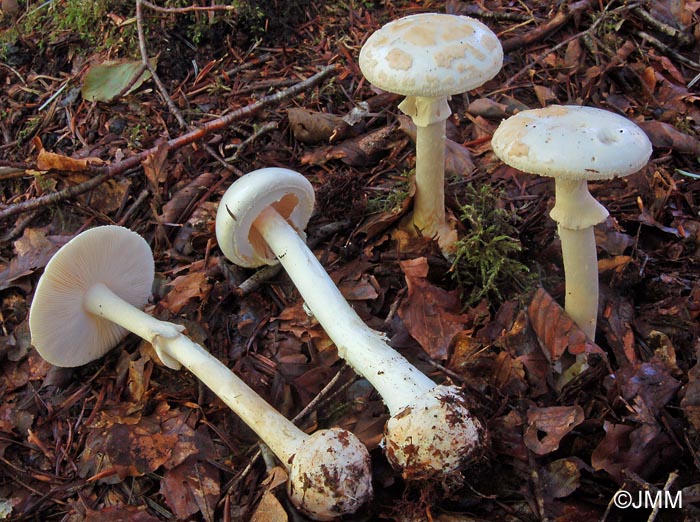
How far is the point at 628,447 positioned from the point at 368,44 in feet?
7.08

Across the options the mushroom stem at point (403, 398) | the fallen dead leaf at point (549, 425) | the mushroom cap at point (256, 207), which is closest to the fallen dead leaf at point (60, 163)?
the mushroom cap at point (256, 207)

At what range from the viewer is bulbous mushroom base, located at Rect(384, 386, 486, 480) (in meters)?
2.26

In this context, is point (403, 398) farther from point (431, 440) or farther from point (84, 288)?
point (84, 288)

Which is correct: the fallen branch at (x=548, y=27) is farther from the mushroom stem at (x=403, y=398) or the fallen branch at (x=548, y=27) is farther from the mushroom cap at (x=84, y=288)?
the mushroom cap at (x=84, y=288)

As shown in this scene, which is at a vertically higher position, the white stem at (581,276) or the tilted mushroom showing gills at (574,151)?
the tilted mushroom showing gills at (574,151)

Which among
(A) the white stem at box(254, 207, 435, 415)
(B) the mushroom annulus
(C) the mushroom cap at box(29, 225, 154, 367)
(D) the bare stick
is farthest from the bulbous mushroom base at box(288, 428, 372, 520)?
(D) the bare stick

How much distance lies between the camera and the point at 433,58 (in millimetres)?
2463

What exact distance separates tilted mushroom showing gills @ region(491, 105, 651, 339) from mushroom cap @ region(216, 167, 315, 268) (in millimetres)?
1175

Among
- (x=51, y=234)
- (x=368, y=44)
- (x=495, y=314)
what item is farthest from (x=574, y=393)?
(x=51, y=234)

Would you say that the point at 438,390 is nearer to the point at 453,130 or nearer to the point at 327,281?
the point at 327,281

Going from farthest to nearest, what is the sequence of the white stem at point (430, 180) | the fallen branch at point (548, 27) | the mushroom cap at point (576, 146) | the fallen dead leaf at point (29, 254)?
the fallen branch at point (548, 27), the fallen dead leaf at point (29, 254), the white stem at point (430, 180), the mushroom cap at point (576, 146)

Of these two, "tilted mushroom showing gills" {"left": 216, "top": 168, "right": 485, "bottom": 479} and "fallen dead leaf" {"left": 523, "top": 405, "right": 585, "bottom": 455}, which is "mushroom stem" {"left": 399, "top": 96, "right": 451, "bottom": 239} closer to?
"tilted mushroom showing gills" {"left": 216, "top": 168, "right": 485, "bottom": 479}

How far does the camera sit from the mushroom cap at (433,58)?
2461 millimetres

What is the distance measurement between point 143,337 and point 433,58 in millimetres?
1987
